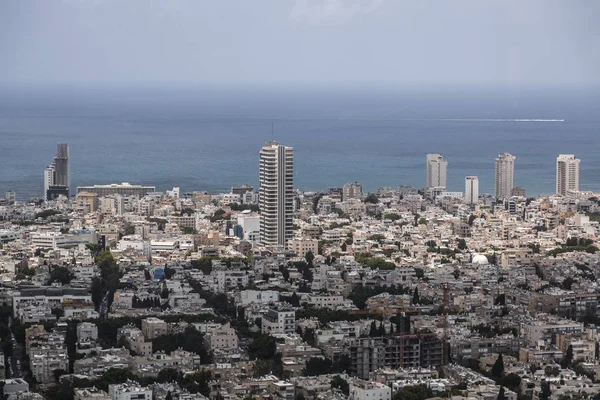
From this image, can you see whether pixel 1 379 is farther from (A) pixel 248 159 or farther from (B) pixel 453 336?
(A) pixel 248 159

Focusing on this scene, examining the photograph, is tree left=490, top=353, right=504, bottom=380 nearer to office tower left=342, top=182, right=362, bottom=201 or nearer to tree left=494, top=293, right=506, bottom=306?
tree left=494, top=293, right=506, bottom=306

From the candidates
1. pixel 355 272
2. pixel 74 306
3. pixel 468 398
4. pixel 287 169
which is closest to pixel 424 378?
A: pixel 468 398

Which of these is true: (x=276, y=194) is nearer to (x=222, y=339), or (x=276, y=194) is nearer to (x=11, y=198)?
(x=222, y=339)

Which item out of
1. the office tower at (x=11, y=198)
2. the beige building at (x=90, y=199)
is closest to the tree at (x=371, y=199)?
the beige building at (x=90, y=199)

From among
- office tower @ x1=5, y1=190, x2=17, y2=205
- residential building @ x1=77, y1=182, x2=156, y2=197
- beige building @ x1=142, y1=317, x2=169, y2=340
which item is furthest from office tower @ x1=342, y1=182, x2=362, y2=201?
beige building @ x1=142, y1=317, x2=169, y2=340

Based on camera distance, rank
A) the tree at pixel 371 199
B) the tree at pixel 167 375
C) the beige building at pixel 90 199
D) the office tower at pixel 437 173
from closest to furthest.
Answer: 1. the tree at pixel 167 375
2. the beige building at pixel 90 199
3. the tree at pixel 371 199
4. the office tower at pixel 437 173

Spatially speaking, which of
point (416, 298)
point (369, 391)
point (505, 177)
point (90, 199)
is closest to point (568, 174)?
point (505, 177)

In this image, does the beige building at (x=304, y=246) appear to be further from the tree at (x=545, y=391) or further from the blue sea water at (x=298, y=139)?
the blue sea water at (x=298, y=139)

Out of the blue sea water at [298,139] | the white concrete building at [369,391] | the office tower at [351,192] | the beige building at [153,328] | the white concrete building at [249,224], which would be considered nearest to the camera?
the white concrete building at [369,391]
